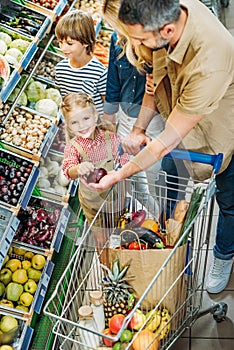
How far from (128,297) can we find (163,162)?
0.72 metres

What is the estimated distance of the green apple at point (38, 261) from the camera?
3490 mm

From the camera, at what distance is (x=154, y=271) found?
2547 millimetres

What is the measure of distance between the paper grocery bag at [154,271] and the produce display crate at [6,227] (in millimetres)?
686

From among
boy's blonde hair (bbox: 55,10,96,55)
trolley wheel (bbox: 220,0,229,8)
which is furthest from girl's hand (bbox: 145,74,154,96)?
trolley wheel (bbox: 220,0,229,8)

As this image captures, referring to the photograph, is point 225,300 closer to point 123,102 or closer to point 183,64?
point 123,102

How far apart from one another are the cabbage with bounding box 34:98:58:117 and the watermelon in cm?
60

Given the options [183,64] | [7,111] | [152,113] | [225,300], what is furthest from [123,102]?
[225,300]

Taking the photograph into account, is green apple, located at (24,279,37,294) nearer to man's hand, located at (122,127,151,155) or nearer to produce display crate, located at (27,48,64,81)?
man's hand, located at (122,127,151,155)

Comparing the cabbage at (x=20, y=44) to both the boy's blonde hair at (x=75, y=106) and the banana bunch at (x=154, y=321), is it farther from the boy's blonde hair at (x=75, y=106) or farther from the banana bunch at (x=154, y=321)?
the banana bunch at (x=154, y=321)

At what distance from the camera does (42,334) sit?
332 cm

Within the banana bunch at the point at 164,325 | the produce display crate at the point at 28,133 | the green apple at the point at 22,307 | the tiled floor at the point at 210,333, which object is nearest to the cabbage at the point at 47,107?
the produce display crate at the point at 28,133

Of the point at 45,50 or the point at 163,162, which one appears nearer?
the point at 163,162

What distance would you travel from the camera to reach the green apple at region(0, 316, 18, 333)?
3.15 m

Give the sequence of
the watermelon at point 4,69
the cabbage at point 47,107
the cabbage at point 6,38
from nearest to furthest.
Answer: the watermelon at point 4,69 → the cabbage at point 6,38 → the cabbage at point 47,107
